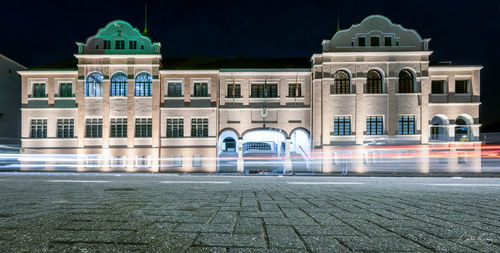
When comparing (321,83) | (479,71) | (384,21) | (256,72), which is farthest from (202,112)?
(479,71)

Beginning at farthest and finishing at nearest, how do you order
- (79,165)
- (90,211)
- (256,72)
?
(256,72) → (79,165) → (90,211)

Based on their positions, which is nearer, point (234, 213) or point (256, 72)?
point (234, 213)

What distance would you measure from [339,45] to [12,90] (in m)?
39.2

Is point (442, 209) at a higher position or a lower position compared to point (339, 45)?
lower

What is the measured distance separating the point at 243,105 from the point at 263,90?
9.03ft

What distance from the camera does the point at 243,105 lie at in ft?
93.6

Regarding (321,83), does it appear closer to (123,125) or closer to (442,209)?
(123,125)

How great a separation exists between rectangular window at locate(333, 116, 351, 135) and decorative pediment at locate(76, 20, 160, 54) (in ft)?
66.2

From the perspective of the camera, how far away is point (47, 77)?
28.2 meters

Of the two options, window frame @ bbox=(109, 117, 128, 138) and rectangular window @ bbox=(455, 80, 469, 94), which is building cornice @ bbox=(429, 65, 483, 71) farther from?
window frame @ bbox=(109, 117, 128, 138)

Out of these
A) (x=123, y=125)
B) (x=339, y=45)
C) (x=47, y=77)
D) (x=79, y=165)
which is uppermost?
(x=339, y=45)

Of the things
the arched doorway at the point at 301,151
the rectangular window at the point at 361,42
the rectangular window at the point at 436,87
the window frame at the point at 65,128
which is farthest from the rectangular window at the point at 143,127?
the rectangular window at the point at 436,87

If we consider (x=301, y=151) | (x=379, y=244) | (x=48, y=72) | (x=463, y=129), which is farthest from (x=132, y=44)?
(x=463, y=129)

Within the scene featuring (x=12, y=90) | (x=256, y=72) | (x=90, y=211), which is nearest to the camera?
(x=90, y=211)
